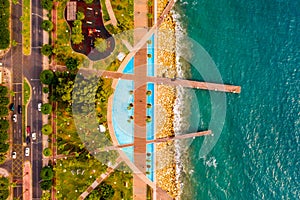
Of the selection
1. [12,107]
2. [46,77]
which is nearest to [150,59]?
[46,77]

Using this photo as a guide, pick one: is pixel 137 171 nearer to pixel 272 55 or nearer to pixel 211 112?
pixel 211 112

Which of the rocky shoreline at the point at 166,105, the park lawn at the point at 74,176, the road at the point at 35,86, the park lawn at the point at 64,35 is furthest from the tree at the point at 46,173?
the park lawn at the point at 64,35

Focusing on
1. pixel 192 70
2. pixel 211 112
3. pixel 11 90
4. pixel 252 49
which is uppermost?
pixel 252 49

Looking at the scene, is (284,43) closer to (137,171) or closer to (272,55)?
(272,55)

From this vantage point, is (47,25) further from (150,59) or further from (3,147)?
(3,147)

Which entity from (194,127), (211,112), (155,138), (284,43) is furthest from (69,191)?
(284,43)

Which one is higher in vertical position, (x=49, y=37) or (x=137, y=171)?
(x=49, y=37)

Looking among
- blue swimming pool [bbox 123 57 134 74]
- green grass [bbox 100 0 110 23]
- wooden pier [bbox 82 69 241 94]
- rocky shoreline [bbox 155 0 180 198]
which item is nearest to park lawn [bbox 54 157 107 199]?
rocky shoreline [bbox 155 0 180 198]
